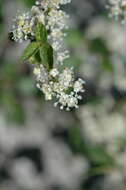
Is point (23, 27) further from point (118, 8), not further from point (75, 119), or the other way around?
point (75, 119)

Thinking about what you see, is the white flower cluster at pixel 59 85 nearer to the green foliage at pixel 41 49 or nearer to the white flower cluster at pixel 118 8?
the green foliage at pixel 41 49

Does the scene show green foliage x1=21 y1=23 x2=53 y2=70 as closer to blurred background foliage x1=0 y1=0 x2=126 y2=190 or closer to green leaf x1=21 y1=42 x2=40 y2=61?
green leaf x1=21 y1=42 x2=40 y2=61

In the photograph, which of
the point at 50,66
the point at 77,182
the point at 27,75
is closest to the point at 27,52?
the point at 50,66

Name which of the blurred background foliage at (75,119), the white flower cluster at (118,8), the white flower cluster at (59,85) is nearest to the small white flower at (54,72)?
the white flower cluster at (59,85)

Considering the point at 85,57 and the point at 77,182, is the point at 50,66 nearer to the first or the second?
the point at 85,57

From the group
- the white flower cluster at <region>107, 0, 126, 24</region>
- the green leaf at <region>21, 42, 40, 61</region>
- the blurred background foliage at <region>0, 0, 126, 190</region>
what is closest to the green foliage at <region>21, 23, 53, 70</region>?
the green leaf at <region>21, 42, 40, 61</region>

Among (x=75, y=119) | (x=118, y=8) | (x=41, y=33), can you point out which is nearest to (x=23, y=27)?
(x=41, y=33)
